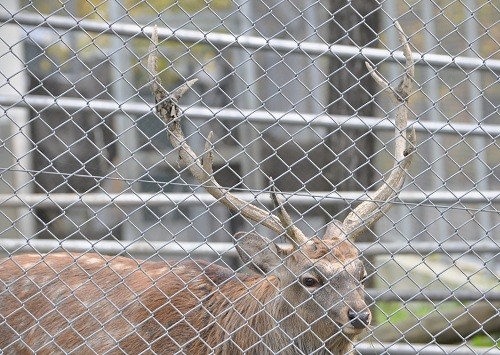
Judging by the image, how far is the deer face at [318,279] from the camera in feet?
13.8

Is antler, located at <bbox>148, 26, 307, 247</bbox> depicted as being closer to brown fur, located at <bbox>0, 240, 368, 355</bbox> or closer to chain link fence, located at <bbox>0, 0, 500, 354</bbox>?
chain link fence, located at <bbox>0, 0, 500, 354</bbox>

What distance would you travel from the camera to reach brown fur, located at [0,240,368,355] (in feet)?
15.0

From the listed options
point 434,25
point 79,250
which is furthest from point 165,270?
point 434,25

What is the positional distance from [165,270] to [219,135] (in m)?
4.45

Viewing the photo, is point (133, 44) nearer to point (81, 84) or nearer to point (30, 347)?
point (81, 84)

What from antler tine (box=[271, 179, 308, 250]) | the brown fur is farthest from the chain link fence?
antler tine (box=[271, 179, 308, 250])

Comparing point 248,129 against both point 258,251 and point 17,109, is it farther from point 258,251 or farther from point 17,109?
point 258,251

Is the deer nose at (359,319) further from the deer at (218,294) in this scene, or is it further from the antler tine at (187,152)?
the antler tine at (187,152)

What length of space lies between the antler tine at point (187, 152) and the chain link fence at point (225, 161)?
0.10 metres

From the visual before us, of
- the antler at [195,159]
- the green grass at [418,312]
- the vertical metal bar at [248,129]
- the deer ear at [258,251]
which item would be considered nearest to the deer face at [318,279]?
the deer ear at [258,251]

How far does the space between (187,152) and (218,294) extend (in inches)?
35.9

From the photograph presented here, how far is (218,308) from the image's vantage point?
4.78 m

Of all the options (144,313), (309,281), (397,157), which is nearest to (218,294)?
(144,313)

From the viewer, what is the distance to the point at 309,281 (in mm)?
4371
